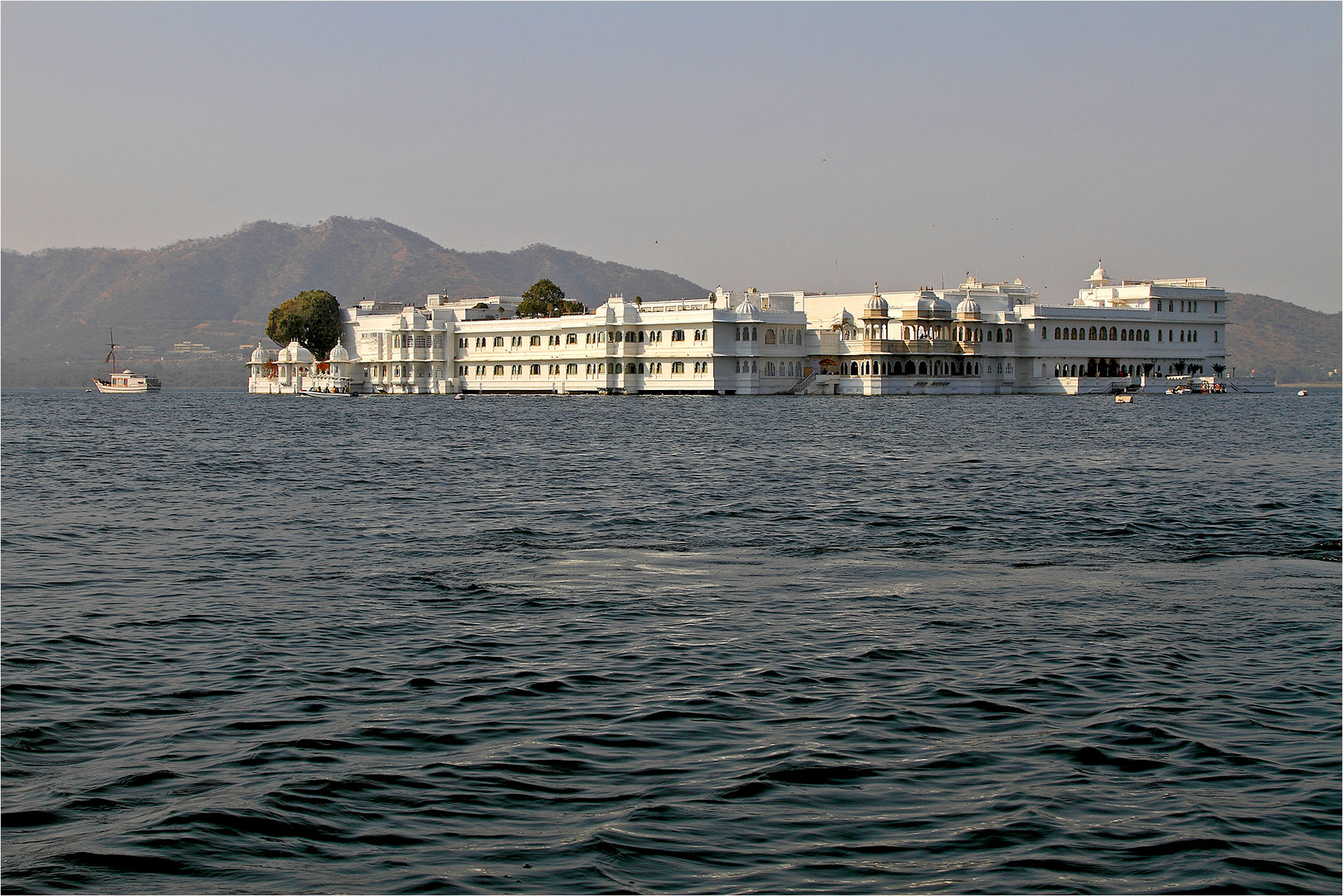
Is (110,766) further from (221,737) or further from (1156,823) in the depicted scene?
(1156,823)

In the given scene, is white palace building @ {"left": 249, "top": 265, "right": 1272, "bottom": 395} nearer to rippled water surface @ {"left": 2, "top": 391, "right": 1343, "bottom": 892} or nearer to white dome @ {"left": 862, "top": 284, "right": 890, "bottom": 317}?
white dome @ {"left": 862, "top": 284, "right": 890, "bottom": 317}

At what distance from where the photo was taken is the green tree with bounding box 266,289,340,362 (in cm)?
12706

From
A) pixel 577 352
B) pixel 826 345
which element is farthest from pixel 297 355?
pixel 826 345

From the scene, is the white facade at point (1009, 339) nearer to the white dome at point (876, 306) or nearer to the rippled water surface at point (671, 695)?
the white dome at point (876, 306)

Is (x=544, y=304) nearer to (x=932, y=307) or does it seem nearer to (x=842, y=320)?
(x=842, y=320)

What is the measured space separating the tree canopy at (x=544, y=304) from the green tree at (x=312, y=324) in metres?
18.2

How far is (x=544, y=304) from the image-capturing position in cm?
12681

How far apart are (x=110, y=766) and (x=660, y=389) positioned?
90405mm

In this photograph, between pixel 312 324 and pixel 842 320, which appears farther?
pixel 312 324

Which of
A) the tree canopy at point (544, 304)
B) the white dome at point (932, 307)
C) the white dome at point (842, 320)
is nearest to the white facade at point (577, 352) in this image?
the tree canopy at point (544, 304)

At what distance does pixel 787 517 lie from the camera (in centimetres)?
2238

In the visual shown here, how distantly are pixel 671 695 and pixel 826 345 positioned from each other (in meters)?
92.6

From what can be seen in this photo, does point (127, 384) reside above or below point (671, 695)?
above

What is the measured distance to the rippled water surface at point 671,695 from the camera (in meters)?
7.52
